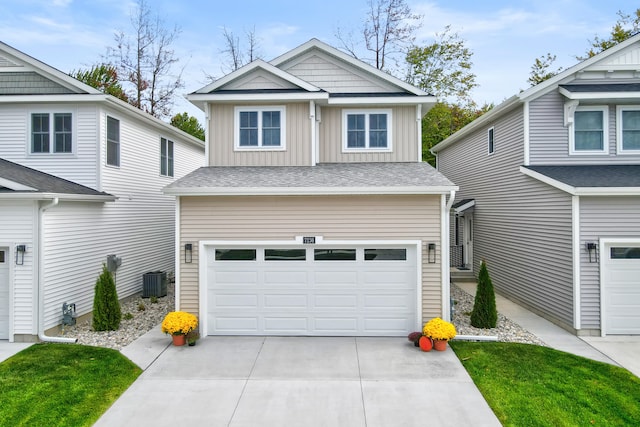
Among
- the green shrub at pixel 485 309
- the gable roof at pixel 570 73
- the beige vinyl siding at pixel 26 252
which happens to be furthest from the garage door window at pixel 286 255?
the gable roof at pixel 570 73

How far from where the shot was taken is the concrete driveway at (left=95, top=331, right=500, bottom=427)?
5.89 m

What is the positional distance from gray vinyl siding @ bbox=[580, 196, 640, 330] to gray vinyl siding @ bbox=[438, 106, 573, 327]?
0.91 ft

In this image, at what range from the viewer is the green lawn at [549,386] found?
5.91 m

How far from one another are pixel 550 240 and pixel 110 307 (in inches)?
433

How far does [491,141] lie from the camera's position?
46.5 feet

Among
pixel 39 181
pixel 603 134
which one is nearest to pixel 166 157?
pixel 39 181

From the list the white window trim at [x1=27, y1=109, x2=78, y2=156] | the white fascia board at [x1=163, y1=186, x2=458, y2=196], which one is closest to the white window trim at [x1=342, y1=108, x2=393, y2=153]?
the white fascia board at [x1=163, y1=186, x2=458, y2=196]

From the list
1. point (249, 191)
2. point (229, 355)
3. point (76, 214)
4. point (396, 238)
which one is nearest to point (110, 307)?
point (76, 214)

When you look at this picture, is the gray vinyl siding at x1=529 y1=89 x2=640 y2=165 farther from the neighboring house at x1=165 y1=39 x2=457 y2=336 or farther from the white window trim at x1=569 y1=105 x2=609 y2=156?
the neighboring house at x1=165 y1=39 x2=457 y2=336

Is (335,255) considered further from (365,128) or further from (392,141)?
(365,128)

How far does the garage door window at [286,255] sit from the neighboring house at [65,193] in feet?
15.8

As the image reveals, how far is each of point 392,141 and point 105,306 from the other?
8.40 m

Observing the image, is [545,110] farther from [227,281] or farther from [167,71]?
[167,71]

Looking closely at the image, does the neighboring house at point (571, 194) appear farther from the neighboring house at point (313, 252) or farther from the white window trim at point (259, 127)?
the white window trim at point (259, 127)
